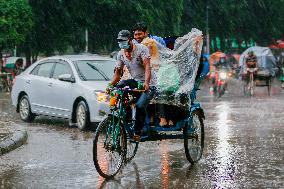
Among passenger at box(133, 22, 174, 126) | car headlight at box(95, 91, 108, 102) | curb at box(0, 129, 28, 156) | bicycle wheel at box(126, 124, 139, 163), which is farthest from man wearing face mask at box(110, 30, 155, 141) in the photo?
car headlight at box(95, 91, 108, 102)

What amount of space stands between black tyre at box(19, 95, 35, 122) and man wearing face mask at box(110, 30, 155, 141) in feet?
Answer: 25.6

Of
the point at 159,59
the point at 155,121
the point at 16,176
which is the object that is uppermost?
the point at 159,59

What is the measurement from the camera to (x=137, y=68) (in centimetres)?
959

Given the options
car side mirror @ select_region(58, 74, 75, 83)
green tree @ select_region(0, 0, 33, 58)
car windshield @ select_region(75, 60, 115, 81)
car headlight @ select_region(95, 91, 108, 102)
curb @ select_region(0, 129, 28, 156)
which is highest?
green tree @ select_region(0, 0, 33, 58)

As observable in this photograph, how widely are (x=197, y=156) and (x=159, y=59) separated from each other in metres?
1.51

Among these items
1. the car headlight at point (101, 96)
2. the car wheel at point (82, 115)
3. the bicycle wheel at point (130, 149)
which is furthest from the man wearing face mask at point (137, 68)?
the car wheel at point (82, 115)

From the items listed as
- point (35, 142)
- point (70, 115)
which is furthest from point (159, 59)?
point (70, 115)

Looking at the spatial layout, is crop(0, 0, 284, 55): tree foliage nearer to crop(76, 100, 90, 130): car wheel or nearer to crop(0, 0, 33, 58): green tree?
crop(0, 0, 33, 58): green tree

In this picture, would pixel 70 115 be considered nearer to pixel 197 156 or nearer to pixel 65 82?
pixel 65 82

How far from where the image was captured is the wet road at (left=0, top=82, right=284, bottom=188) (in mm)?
8461

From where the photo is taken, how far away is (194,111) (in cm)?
1038

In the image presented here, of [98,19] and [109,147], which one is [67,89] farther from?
[98,19]

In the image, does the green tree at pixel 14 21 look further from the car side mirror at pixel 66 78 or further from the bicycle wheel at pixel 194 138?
the bicycle wheel at pixel 194 138

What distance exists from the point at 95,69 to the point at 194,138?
598 centimetres
